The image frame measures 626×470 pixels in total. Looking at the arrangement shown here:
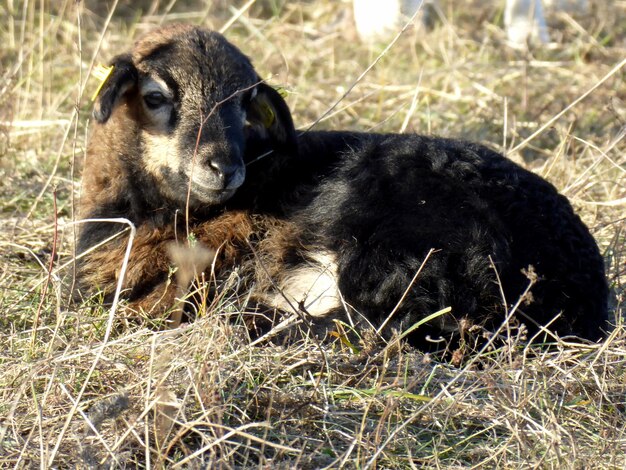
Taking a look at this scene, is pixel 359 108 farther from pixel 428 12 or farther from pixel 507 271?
pixel 507 271

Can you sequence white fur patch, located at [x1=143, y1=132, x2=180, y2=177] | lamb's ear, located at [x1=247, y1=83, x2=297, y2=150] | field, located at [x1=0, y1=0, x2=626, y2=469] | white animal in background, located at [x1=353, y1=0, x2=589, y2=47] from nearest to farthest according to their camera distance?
field, located at [x1=0, y1=0, x2=626, y2=469]
white fur patch, located at [x1=143, y1=132, x2=180, y2=177]
lamb's ear, located at [x1=247, y1=83, x2=297, y2=150]
white animal in background, located at [x1=353, y1=0, x2=589, y2=47]

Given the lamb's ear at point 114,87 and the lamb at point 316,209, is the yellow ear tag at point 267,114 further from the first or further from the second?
the lamb's ear at point 114,87

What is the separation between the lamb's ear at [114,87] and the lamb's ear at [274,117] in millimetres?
730

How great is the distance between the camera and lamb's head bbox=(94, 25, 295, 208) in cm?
461

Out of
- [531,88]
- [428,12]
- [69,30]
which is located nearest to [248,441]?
[531,88]

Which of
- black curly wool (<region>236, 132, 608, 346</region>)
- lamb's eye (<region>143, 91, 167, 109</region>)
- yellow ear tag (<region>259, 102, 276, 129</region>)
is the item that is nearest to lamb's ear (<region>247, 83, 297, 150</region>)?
yellow ear tag (<region>259, 102, 276, 129</region>)

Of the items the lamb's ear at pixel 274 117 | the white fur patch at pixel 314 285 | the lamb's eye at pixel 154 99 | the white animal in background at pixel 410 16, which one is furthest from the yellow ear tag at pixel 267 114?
the white animal in background at pixel 410 16

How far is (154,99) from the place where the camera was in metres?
4.82

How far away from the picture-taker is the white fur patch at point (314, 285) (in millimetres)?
4660

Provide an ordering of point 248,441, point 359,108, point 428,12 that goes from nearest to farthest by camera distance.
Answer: point 248,441 < point 359,108 < point 428,12

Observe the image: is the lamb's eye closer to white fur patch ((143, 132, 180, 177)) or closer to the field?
white fur patch ((143, 132, 180, 177))

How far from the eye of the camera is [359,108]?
8.02 metres

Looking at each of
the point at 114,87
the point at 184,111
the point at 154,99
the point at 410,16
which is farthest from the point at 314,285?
the point at 410,16

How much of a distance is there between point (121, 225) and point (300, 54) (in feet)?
15.6
